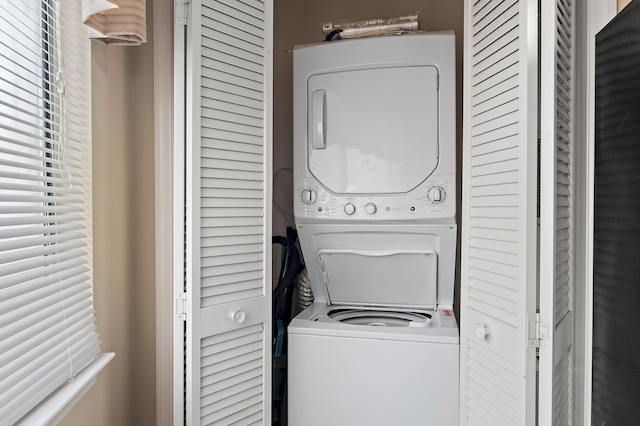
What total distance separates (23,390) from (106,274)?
56 centimetres

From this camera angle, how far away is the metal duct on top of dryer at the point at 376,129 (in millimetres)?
1977

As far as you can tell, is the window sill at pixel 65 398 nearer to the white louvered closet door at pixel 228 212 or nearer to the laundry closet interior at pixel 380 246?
the white louvered closet door at pixel 228 212

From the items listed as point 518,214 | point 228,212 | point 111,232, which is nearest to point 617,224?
point 518,214

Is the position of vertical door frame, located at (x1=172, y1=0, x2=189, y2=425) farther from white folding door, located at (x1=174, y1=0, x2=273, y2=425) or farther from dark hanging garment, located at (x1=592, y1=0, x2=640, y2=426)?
dark hanging garment, located at (x1=592, y1=0, x2=640, y2=426)

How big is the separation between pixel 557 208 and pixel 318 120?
42.2 inches

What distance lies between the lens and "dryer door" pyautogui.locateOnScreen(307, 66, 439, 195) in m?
1.99

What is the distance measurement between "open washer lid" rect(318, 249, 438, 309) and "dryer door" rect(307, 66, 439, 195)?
1.05ft

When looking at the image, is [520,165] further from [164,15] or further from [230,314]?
[164,15]

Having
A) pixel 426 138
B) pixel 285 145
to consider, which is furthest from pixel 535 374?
pixel 285 145

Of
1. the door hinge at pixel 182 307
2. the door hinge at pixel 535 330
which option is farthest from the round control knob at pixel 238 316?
the door hinge at pixel 535 330

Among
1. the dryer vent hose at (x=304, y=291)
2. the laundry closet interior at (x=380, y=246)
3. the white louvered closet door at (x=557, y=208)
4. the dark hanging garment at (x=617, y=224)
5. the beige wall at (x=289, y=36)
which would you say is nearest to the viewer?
the dark hanging garment at (x=617, y=224)

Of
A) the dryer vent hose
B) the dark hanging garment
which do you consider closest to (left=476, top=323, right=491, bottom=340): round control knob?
the dark hanging garment

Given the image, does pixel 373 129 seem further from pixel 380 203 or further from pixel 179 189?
pixel 179 189

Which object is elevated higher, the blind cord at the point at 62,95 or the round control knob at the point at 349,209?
the blind cord at the point at 62,95
